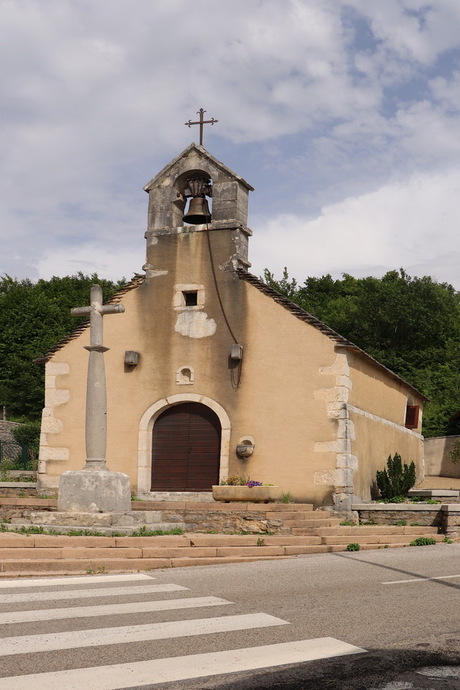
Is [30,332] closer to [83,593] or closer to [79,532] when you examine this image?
[79,532]

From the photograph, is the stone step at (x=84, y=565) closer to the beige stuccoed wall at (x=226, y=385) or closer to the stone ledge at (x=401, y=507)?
the stone ledge at (x=401, y=507)

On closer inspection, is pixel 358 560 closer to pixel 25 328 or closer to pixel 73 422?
pixel 73 422

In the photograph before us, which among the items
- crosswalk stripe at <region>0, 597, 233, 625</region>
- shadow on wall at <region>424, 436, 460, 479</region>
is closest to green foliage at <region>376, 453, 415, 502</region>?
shadow on wall at <region>424, 436, 460, 479</region>

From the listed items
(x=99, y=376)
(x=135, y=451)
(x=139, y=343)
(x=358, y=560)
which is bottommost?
(x=358, y=560)

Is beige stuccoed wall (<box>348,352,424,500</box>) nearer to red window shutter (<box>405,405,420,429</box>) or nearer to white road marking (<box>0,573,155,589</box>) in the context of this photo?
red window shutter (<box>405,405,420,429</box>)

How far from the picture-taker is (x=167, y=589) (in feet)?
27.2

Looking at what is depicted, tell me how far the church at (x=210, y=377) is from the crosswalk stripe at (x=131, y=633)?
1064cm

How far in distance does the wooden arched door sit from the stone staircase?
9.27 ft

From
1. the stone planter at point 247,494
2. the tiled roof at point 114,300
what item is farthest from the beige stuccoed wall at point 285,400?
the tiled roof at point 114,300

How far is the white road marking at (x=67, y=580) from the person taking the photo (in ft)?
27.6

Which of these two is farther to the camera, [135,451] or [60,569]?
[135,451]

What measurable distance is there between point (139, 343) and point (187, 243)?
281 cm

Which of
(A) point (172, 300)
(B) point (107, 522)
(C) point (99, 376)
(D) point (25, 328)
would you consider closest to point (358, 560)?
(B) point (107, 522)

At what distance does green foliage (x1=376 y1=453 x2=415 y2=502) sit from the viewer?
19.2m
